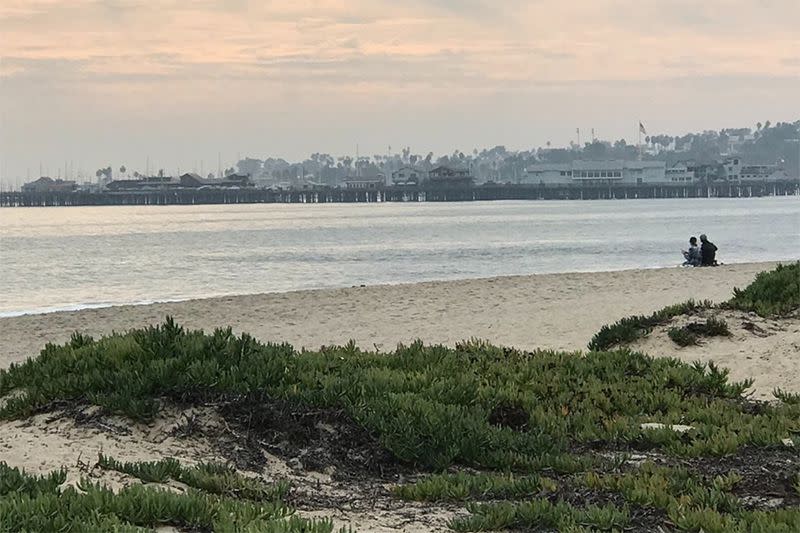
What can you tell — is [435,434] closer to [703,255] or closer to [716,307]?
[716,307]

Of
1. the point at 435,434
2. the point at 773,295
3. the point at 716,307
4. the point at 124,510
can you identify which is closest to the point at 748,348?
the point at 716,307

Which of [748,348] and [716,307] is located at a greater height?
[716,307]

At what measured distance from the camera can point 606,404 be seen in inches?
364

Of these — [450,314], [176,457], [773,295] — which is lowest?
[450,314]

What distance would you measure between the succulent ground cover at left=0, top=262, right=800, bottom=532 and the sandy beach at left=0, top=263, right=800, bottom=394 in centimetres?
378

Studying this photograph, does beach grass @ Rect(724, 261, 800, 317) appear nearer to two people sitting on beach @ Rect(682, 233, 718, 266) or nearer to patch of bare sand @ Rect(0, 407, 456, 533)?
patch of bare sand @ Rect(0, 407, 456, 533)

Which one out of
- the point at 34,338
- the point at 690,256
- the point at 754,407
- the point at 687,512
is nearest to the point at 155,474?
the point at 687,512

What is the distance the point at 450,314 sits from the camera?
22344 mm

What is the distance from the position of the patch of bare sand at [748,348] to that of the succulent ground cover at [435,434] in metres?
1.90

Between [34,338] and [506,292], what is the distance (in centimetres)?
1124

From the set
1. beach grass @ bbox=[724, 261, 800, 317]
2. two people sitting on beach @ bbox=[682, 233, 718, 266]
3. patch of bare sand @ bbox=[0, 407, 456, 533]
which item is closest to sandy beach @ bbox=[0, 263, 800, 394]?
two people sitting on beach @ bbox=[682, 233, 718, 266]

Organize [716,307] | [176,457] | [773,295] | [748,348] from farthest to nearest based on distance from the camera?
[773,295]
[716,307]
[748,348]
[176,457]

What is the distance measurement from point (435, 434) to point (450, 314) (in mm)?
14601

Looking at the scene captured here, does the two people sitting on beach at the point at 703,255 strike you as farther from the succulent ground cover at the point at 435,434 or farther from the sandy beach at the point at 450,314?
the succulent ground cover at the point at 435,434
